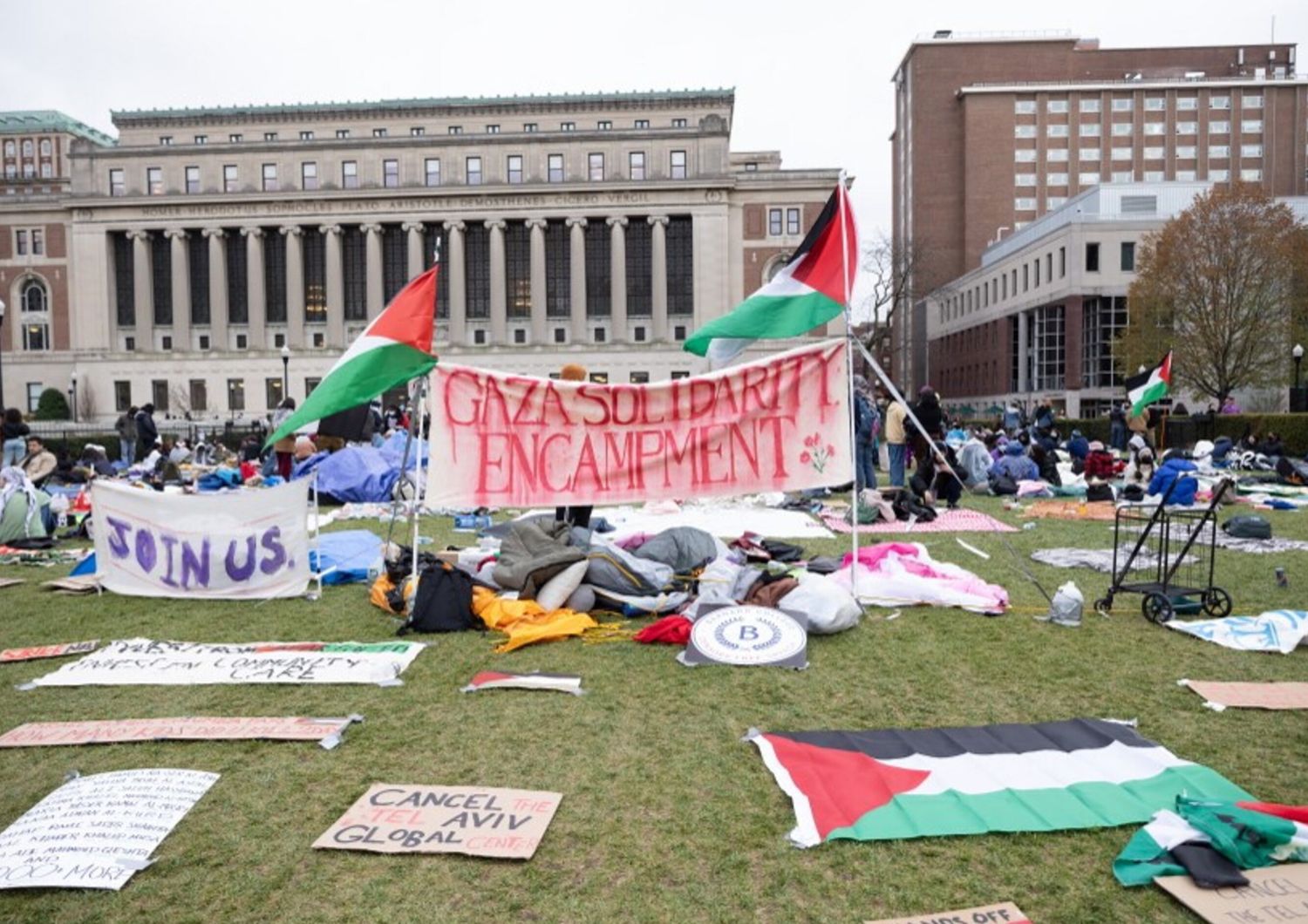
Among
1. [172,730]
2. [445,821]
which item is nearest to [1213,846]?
[445,821]

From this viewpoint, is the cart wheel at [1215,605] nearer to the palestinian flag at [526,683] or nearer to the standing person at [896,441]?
the palestinian flag at [526,683]

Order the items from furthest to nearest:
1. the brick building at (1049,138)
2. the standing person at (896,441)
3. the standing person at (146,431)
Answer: the brick building at (1049,138) → the standing person at (146,431) → the standing person at (896,441)

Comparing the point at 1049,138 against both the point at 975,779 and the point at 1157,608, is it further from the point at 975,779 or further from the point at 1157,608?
the point at 975,779

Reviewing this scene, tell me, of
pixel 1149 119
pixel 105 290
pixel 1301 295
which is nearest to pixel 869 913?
pixel 1301 295

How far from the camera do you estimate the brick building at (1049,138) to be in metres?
84.8

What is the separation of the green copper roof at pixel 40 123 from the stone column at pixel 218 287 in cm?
6558

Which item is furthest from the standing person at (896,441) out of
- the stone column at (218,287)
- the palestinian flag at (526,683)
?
the stone column at (218,287)

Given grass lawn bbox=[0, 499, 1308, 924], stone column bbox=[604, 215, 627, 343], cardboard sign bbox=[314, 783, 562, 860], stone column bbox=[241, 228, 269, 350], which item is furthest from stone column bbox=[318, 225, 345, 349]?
cardboard sign bbox=[314, 783, 562, 860]

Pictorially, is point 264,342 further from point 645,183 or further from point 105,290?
point 645,183

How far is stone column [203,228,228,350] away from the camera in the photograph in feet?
255

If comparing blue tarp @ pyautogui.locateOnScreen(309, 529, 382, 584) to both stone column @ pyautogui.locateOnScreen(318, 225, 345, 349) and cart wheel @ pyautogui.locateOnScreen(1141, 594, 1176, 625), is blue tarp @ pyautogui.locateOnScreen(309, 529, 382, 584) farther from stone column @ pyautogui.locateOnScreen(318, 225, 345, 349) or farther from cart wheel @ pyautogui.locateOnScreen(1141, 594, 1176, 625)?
stone column @ pyautogui.locateOnScreen(318, 225, 345, 349)

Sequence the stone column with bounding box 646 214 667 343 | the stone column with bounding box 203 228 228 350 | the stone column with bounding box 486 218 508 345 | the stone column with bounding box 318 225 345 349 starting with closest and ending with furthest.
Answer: the stone column with bounding box 646 214 667 343 < the stone column with bounding box 486 218 508 345 < the stone column with bounding box 318 225 345 349 < the stone column with bounding box 203 228 228 350

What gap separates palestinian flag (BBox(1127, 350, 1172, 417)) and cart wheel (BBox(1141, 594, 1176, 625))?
1331 centimetres

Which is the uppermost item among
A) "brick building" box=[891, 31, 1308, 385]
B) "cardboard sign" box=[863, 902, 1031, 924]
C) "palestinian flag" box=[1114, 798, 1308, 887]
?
"brick building" box=[891, 31, 1308, 385]
